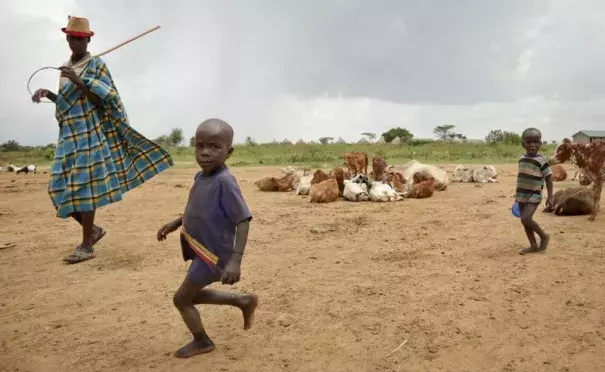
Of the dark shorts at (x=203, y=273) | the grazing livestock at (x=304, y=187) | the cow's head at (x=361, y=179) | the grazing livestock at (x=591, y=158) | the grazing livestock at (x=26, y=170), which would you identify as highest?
the grazing livestock at (x=591, y=158)

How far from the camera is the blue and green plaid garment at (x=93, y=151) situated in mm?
4895

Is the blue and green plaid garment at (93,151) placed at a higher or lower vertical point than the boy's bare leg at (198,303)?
higher

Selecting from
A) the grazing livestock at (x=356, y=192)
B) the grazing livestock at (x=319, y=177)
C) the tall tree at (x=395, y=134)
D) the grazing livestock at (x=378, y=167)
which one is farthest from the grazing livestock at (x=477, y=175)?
the tall tree at (x=395, y=134)

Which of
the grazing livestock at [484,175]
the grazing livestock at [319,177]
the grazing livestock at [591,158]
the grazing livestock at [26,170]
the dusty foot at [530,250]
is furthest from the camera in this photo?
the grazing livestock at [26,170]

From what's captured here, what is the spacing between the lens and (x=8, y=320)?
3.62 meters

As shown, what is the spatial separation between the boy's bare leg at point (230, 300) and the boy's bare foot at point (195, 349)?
0.21 m

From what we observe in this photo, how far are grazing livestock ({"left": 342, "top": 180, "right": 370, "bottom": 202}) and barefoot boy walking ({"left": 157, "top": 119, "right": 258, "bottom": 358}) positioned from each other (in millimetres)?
6170

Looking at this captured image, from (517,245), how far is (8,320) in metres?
4.29

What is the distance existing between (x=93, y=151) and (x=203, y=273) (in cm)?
261

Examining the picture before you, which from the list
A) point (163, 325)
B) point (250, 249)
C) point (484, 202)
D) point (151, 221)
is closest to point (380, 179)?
point (484, 202)

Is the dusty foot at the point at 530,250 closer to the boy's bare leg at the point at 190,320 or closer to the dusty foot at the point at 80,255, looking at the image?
the boy's bare leg at the point at 190,320

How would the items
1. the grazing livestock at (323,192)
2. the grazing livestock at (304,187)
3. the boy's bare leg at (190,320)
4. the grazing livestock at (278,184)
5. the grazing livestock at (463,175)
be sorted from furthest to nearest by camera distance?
the grazing livestock at (463,175)
the grazing livestock at (278,184)
the grazing livestock at (304,187)
the grazing livestock at (323,192)
the boy's bare leg at (190,320)

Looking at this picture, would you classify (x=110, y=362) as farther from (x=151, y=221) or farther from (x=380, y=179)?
(x=380, y=179)

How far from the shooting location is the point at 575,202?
6.77 meters
